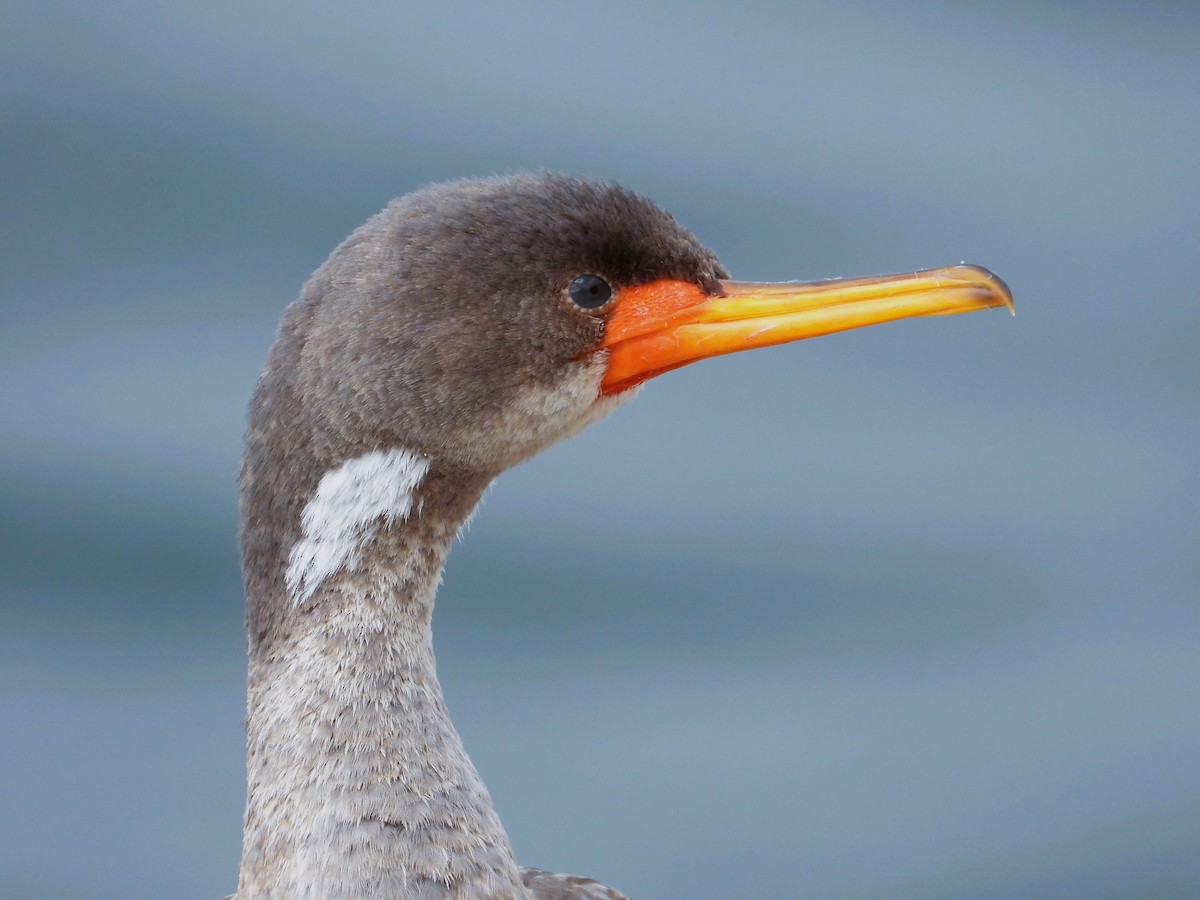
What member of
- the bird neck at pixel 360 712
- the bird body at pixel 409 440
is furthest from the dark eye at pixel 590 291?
the bird neck at pixel 360 712

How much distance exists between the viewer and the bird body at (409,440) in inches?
43.6

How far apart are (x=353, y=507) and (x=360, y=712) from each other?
7.0 inches

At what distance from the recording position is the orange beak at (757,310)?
3.80 ft

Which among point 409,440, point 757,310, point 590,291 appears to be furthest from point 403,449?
point 757,310

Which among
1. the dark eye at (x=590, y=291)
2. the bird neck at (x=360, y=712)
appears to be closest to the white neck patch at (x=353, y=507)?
the bird neck at (x=360, y=712)

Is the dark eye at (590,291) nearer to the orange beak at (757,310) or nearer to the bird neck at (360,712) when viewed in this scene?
the orange beak at (757,310)

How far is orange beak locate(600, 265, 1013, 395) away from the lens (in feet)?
3.80

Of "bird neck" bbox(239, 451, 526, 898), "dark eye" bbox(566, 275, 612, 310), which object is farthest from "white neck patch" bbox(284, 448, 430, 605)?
"dark eye" bbox(566, 275, 612, 310)

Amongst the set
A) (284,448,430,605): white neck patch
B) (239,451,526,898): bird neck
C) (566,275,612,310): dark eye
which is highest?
(566,275,612,310): dark eye

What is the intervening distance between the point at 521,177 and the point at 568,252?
76mm

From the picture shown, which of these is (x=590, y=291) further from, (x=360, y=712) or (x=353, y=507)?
(x=360, y=712)

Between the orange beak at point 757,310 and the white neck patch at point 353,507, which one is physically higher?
the orange beak at point 757,310

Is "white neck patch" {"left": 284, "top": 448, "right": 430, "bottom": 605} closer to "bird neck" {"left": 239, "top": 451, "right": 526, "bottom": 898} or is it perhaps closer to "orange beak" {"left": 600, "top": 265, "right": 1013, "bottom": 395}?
"bird neck" {"left": 239, "top": 451, "right": 526, "bottom": 898}

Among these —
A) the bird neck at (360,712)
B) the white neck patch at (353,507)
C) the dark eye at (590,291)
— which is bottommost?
the bird neck at (360,712)
